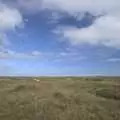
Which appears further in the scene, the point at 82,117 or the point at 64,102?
the point at 64,102

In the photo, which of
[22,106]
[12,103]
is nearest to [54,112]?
[22,106]

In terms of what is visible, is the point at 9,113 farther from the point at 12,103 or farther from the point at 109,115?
the point at 109,115

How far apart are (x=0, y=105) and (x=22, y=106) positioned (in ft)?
Answer: 7.05

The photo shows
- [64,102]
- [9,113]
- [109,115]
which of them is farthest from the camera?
[64,102]

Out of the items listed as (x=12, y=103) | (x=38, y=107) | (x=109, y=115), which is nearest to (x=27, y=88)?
(x=12, y=103)

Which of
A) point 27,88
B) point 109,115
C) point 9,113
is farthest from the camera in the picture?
point 27,88

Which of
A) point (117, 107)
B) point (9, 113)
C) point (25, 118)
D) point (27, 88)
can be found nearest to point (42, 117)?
point (25, 118)

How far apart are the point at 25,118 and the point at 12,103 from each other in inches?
223

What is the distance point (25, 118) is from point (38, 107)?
3436 millimetres

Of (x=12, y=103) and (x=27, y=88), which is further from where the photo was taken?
(x=27, y=88)

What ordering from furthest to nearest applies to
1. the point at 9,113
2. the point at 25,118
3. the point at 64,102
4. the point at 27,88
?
the point at 27,88 < the point at 64,102 < the point at 9,113 < the point at 25,118

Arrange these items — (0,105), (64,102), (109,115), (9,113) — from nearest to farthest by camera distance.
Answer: (9,113) → (109,115) → (0,105) → (64,102)

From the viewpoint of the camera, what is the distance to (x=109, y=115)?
22.3 meters

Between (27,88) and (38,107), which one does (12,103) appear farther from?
(27,88)
